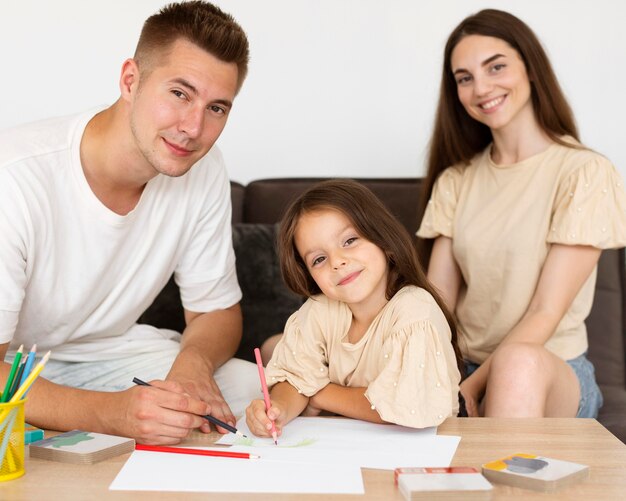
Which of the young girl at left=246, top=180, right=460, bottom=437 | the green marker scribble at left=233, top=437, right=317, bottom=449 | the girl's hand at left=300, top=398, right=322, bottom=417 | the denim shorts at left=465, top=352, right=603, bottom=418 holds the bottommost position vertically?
the denim shorts at left=465, top=352, right=603, bottom=418

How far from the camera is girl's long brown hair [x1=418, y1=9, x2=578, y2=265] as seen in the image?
216 cm

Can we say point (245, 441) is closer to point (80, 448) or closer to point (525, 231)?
point (80, 448)

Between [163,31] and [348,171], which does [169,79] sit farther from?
[348,171]

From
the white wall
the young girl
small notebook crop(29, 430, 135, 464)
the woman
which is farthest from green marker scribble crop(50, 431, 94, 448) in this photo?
the white wall

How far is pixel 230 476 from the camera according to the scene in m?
1.11

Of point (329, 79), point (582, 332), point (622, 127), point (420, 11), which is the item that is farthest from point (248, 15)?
point (582, 332)

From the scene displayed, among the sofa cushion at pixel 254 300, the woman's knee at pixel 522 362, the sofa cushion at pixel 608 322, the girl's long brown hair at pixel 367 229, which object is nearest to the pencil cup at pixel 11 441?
the girl's long brown hair at pixel 367 229

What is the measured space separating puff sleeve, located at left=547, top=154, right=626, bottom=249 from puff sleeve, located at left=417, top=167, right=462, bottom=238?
31 cm

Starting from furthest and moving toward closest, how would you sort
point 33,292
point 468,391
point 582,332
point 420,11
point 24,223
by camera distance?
1. point 420,11
2. point 582,332
3. point 468,391
4. point 33,292
5. point 24,223

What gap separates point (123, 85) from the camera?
179 cm

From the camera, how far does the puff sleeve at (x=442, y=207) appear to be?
2296 millimetres

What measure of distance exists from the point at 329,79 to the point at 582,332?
50.6 inches

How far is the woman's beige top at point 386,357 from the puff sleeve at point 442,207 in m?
0.69

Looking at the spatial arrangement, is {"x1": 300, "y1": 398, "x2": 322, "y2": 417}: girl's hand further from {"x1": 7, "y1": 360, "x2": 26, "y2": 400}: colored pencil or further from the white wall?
the white wall
